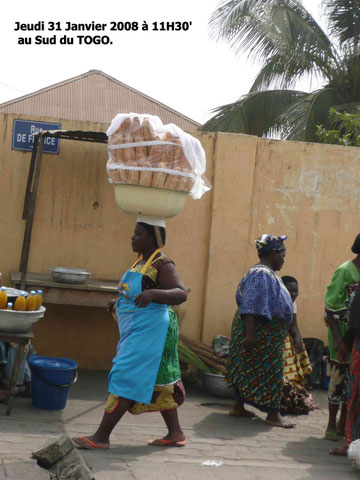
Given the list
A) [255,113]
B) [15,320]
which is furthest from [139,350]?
[255,113]

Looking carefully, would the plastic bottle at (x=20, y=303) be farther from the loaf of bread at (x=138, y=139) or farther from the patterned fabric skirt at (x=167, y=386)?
the loaf of bread at (x=138, y=139)

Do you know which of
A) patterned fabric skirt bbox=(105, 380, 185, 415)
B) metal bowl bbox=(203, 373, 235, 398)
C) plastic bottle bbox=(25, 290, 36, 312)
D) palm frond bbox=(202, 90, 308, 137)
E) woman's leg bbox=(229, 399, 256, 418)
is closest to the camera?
patterned fabric skirt bbox=(105, 380, 185, 415)

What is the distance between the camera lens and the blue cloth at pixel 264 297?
5.82m

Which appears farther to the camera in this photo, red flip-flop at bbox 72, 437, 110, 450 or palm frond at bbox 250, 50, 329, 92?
palm frond at bbox 250, 50, 329, 92

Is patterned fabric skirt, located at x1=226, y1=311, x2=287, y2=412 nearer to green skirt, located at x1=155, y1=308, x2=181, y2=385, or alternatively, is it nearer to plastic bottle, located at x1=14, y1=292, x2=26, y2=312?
green skirt, located at x1=155, y1=308, x2=181, y2=385

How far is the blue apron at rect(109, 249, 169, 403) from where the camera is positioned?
477 cm

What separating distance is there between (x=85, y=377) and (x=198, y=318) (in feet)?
4.54

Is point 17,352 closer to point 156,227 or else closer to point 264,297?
point 156,227

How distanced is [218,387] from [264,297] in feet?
4.87

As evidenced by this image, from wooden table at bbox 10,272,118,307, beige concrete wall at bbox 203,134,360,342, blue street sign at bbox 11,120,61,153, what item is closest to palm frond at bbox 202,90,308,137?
beige concrete wall at bbox 203,134,360,342

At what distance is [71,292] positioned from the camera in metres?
6.73

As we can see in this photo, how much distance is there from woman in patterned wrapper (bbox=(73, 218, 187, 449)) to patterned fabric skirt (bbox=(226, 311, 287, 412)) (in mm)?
1149

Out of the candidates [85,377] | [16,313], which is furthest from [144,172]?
[85,377]

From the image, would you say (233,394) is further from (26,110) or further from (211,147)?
(26,110)
